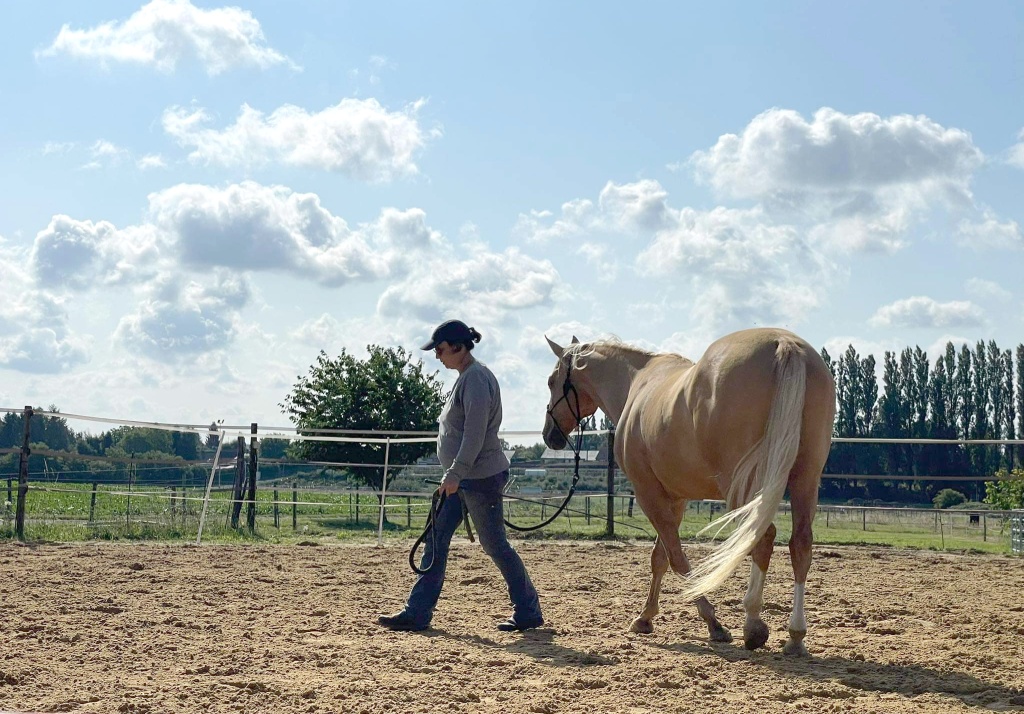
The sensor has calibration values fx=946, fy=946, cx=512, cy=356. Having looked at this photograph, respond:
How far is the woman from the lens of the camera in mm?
4930

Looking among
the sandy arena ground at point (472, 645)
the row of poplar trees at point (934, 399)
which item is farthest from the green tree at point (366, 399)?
the row of poplar trees at point (934, 399)

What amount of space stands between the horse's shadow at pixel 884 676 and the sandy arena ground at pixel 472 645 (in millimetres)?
14

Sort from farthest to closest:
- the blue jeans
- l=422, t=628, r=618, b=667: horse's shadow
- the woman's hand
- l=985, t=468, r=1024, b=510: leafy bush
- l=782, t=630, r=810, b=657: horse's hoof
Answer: l=985, t=468, r=1024, b=510: leafy bush
the blue jeans
the woman's hand
l=782, t=630, r=810, b=657: horse's hoof
l=422, t=628, r=618, b=667: horse's shadow

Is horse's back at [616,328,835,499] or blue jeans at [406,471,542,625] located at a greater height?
horse's back at [616,328,835,499]

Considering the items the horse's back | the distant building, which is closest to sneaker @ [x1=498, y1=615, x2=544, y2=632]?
the horse's back

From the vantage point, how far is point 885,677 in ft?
12.3

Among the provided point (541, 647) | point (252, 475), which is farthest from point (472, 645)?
point (252, 475)

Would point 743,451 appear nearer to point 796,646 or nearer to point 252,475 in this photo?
point 796,646

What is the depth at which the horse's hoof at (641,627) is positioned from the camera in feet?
16.1

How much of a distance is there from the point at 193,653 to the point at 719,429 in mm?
2542

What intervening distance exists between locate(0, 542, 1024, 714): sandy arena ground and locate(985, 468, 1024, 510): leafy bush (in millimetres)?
6042

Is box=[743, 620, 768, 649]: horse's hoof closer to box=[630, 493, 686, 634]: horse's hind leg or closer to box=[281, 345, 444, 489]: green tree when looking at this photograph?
box=[630, 493, 686, 634]: horse's hind leg

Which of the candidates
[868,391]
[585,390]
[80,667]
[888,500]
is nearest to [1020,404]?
[868,391]

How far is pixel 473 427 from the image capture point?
16.0 feet
